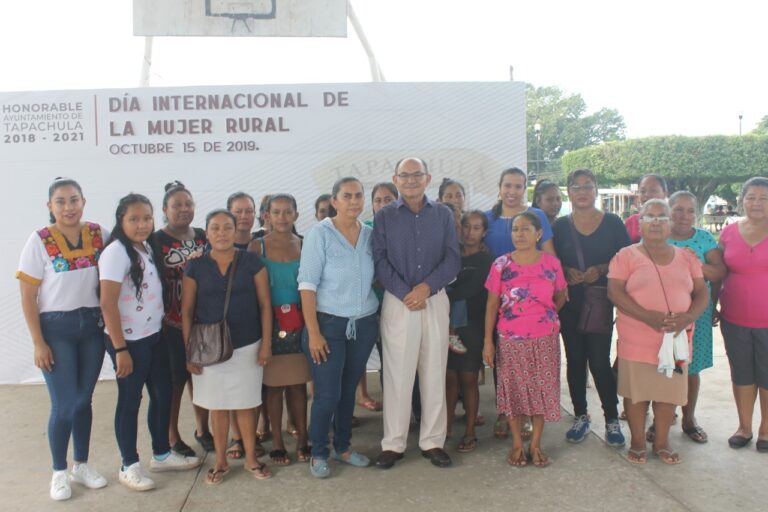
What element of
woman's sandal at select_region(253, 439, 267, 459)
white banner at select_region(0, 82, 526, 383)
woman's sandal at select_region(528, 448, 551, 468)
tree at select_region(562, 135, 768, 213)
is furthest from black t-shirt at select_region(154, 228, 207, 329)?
tree at select_region(562, 135, 768, 213)

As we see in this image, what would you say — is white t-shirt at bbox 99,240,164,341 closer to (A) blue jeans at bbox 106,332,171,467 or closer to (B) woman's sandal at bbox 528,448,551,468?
(A) blue jeans at bbox 106,332,171,467

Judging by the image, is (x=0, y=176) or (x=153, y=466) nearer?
(x=153, y=466)

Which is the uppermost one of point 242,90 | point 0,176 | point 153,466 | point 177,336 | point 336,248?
point 242,90

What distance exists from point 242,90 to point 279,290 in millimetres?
2575

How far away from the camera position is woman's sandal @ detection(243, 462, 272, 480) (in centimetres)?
309

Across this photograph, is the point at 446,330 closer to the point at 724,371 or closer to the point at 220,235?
the point at 220,235

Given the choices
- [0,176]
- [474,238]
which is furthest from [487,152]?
[0,176]

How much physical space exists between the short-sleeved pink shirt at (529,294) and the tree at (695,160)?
24702 millimetres

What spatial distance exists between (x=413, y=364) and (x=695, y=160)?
25.5 m

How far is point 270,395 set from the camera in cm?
331

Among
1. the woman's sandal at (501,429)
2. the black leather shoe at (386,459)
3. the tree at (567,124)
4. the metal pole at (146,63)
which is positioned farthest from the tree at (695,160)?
the tree at (567,124)

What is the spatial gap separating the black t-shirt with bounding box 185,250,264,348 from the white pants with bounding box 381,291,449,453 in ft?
2.31

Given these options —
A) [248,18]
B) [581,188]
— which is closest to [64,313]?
[581,188]

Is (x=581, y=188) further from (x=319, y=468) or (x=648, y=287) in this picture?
(x=319, y=468)
